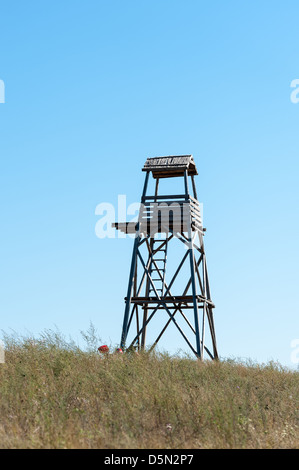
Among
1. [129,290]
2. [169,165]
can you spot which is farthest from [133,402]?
[169,165]

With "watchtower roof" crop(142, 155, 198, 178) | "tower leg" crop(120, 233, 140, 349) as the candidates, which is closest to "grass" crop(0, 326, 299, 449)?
"tower leg" crop(120, 233, 140, 349)

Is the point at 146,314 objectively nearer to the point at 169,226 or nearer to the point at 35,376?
the point at 169,226

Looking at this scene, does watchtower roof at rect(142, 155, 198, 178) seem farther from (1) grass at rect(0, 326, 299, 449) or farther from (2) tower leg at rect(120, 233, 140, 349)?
(1) grass at rect(0, 326, 299, 449)

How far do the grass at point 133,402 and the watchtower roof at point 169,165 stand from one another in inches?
342

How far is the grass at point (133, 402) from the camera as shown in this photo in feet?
28.6

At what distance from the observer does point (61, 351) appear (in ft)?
48.1

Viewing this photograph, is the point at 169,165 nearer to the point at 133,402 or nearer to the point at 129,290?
the point at 129,290

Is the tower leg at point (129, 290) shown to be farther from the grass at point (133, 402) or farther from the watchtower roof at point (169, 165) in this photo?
the grass at point (133, 402)

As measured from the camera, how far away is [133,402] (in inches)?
419

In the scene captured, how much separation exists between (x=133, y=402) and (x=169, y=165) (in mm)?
12887

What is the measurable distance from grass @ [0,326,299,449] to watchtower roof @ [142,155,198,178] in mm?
8696

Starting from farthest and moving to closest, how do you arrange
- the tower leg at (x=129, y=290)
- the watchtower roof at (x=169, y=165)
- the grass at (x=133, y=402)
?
1. the watchtower roof at (x=169, y=165)
2. the tower leg at (x=129, y=290)
3. the grass at (x=133, y=402)

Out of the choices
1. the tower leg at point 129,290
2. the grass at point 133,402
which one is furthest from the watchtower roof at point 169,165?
the grass at point 133,402

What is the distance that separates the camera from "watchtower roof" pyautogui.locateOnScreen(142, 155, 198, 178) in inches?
870
